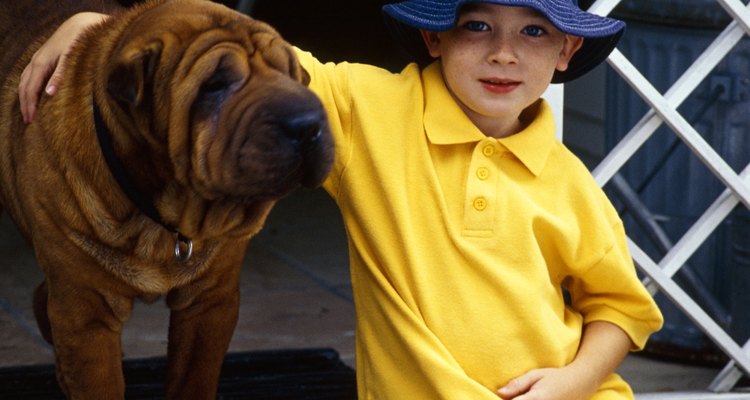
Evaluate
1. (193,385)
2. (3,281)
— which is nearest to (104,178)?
(193,385)

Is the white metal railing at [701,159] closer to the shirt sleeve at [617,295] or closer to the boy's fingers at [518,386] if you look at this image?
the shirt sleeve at [617,295]

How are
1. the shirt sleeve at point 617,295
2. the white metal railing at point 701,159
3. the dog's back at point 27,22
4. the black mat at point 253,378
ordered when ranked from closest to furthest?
the shirt sleeve at point 617,295 → the dog's back at point 27,22 → the white metal railing at point 701,159 → the black mat at point 253,378

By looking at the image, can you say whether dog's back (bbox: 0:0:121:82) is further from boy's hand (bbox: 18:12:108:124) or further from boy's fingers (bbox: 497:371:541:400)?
boy's fingers (bbox: 497:371:541:400)

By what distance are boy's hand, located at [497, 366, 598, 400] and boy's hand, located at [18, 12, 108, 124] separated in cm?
98

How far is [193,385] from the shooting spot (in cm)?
262

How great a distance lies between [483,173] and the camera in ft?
7.63

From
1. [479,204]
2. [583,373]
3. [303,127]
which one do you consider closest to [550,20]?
[479,204]

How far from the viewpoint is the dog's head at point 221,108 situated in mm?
2072

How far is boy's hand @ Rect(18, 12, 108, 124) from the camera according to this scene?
2.45m

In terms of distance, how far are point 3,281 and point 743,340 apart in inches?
87.9

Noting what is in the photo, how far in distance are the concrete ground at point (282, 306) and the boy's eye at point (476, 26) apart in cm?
116

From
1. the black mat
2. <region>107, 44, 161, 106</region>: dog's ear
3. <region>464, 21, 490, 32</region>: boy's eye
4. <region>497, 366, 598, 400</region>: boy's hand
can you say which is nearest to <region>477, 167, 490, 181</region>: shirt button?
<region>464, 21, 490, 32</region>: boy's eye

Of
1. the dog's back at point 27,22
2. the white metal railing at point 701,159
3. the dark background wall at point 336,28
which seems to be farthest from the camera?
the dark background wall at point 336,28

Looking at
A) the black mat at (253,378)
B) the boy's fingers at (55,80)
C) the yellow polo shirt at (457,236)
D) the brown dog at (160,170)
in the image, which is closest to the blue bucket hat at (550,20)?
the yellow polo shirt at (457,236)
